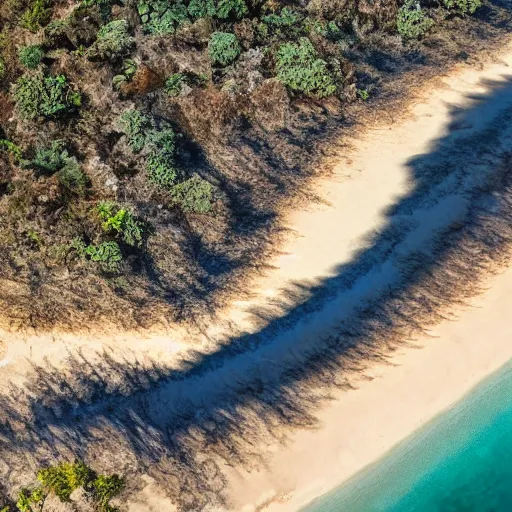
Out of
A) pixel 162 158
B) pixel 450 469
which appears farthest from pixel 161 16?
pixel 450 469

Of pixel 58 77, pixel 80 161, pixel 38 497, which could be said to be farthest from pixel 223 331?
pixel 58 77

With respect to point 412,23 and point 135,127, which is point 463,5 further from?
point 135,127

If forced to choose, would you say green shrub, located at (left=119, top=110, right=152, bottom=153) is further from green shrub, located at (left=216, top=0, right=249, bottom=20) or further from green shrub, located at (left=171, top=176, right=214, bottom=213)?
green shrub, located at (left=216, top=0, right=249, bottom=20)

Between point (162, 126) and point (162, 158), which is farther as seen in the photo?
point (162, 126)

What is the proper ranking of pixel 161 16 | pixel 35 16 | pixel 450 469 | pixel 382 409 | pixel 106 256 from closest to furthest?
pixel 450 469, pixel 382 409, pixel 106 256, pixel 35 16, pixel 161 16

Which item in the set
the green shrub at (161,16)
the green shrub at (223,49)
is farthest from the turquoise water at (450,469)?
the green shrub at (161,16)

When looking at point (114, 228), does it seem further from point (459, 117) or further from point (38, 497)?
point (459, 117)

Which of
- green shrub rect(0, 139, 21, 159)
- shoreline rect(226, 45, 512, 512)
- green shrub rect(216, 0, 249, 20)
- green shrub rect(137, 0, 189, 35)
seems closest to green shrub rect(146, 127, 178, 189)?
green shrub rect(0, 139, 21, 159)
